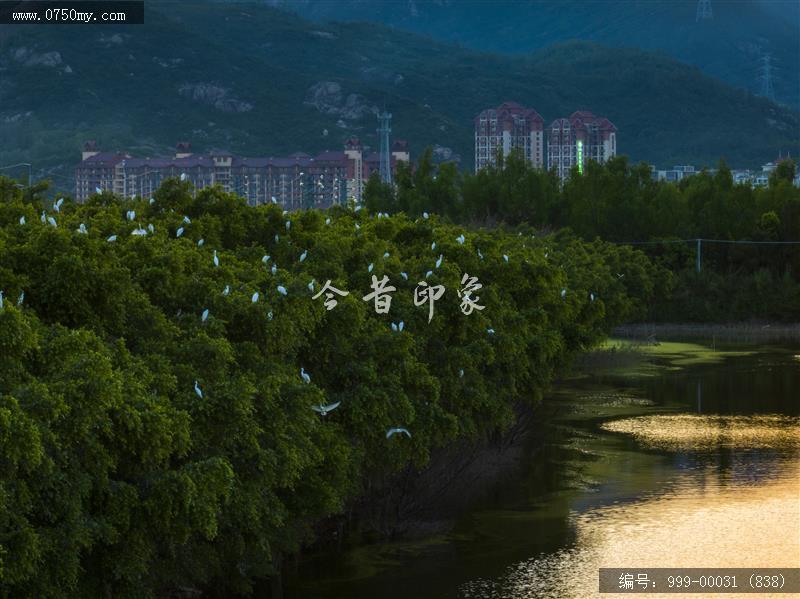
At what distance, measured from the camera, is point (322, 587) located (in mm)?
15078

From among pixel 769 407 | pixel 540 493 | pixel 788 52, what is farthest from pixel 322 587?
pixel 788 52

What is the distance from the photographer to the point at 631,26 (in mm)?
153125

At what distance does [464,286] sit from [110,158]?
67.5 meters

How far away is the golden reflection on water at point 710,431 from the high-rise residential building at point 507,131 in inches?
2980

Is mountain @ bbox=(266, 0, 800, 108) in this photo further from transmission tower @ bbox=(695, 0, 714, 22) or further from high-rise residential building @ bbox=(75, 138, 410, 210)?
high-rise residential building @ bbox=(75, 138, 410, 210)

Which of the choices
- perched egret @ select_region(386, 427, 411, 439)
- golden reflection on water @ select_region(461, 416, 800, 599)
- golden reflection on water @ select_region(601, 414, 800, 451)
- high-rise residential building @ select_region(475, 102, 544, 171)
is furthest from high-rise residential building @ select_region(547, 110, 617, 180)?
perched egret @ select_region(386, 427, 411, 439)

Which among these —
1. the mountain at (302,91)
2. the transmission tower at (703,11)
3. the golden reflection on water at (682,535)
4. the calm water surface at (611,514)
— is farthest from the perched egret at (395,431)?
the transmission tower at (703,11)

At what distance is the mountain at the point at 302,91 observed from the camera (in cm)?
9700

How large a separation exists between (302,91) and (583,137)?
70.4 ft

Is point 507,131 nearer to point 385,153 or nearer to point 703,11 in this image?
point 385,153

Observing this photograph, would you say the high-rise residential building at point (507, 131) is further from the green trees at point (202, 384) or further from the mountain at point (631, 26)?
the green trees at point (202, 384)

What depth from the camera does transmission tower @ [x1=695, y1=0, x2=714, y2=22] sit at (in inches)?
6004

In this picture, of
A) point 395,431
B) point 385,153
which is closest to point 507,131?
point 385,153

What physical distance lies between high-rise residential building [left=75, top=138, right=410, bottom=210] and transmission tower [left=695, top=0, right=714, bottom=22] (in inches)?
2559
